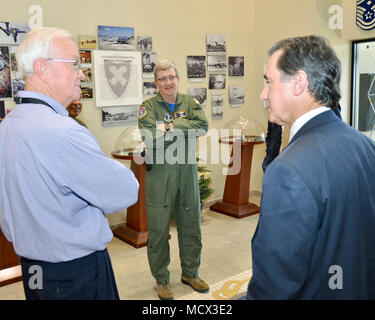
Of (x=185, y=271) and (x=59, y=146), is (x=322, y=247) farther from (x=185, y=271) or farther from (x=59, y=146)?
(x=185, y=271)

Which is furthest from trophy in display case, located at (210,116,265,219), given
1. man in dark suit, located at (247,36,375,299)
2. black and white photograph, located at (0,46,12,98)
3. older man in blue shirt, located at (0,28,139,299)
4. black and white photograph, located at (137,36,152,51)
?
man in dark suit, located at (247,36,375,299)

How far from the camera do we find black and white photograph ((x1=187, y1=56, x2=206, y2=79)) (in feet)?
17.9

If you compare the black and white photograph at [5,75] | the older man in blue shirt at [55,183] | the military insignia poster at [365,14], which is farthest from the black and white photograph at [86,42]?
the military insignia poster at [365,14]

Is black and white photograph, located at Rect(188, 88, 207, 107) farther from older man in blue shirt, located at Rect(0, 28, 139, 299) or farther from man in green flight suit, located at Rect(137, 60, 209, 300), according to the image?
older man in blue shirt, located at Rect(0, 28, 139, 299)

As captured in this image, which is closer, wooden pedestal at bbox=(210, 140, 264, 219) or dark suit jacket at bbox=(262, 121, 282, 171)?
dark suit jacket at bbox=(262, 121, 282, 171)

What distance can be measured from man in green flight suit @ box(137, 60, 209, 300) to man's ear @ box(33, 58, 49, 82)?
1.61m

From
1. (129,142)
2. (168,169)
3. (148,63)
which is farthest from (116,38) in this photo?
(168,169)

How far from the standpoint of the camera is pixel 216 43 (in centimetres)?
571

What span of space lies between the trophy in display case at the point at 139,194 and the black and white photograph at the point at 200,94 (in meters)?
1.33

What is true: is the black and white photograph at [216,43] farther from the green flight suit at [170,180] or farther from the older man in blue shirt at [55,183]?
the older man in blue shirt at [55,183]

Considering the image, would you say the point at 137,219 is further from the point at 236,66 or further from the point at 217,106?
the point at 236,66

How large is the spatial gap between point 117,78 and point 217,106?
181cm

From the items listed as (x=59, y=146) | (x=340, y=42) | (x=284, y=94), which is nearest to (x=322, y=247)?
(x=284, y=94)
